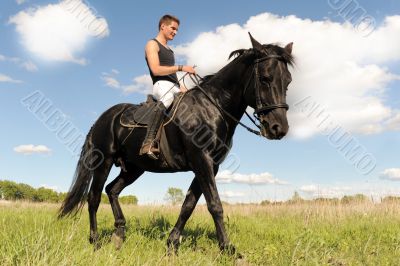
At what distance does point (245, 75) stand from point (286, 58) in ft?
2.24

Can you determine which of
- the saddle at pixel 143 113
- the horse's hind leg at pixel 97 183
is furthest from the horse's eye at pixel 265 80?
the horse's hind leg at pixel 97 183

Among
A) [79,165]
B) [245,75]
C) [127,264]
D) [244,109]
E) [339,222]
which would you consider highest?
[245,75]

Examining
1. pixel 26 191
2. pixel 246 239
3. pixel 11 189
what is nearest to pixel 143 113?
pixel 246 239

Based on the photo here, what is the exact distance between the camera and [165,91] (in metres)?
6.58

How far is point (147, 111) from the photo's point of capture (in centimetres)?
673

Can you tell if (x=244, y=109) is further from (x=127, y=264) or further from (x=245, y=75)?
(x=127, y=264)

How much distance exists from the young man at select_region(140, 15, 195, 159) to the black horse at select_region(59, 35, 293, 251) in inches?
9.3

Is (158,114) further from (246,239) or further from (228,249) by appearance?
(246,239)

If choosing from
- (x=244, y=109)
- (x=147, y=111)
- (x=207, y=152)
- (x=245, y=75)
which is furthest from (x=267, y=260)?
(x=147, y=111)

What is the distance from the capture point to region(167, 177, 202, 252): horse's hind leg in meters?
6.02

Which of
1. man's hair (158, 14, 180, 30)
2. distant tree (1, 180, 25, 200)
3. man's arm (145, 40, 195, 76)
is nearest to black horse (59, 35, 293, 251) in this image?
man's arm (145, 40, 195, 76)

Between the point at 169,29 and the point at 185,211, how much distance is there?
3.22 meters

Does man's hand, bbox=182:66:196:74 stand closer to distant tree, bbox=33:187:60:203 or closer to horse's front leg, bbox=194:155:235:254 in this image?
horse's front leg, bbox=194:155:235:254

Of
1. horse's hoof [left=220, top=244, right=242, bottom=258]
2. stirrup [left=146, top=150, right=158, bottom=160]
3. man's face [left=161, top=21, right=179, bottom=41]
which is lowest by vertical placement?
horse's hoof [left=220, top=244, right=242, bottom=258]
